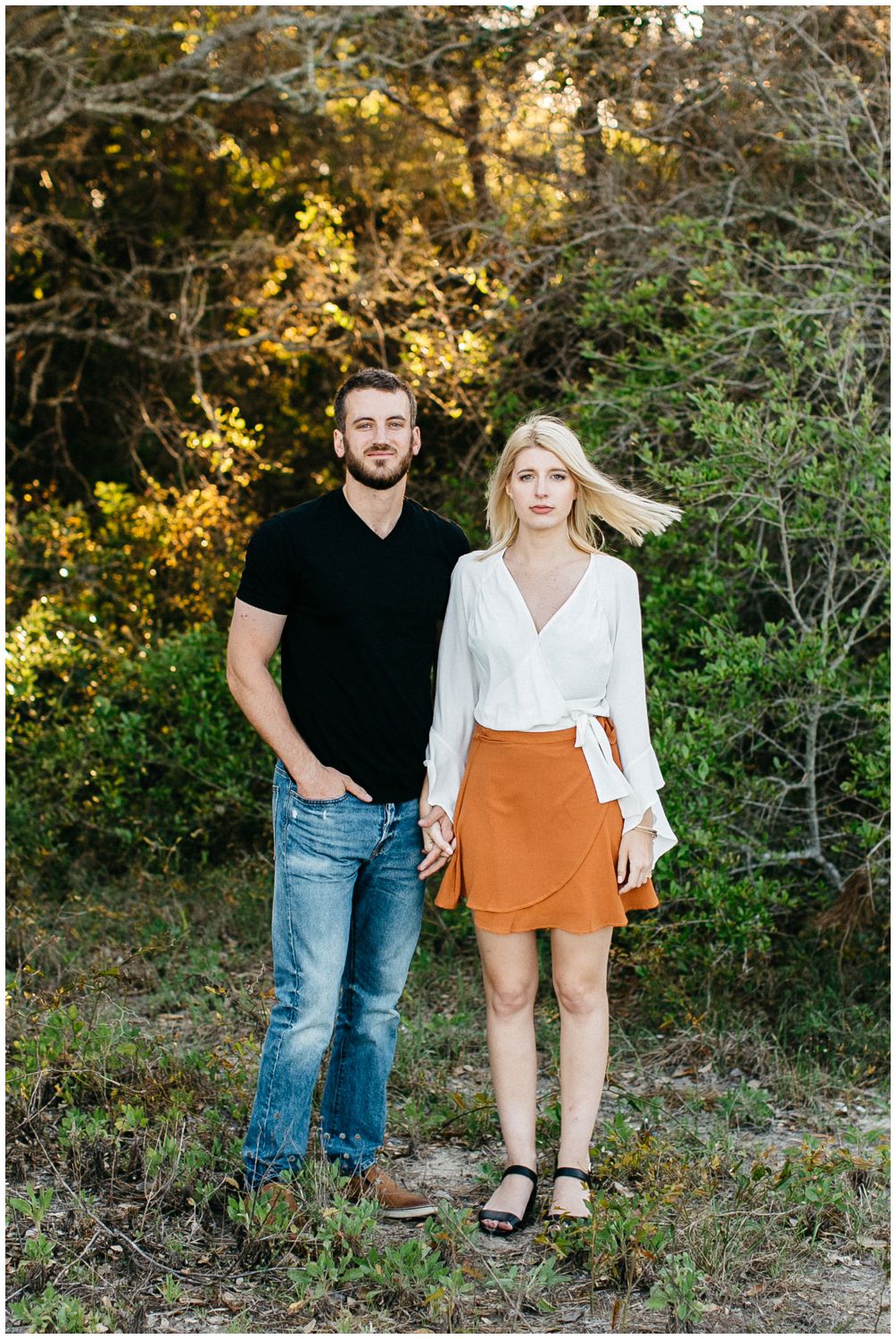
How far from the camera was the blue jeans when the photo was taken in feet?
9.91

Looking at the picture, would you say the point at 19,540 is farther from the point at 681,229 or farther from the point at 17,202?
the point at 681,229

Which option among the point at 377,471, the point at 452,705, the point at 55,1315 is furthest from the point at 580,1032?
the point at 377,471

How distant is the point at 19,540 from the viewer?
6988mm

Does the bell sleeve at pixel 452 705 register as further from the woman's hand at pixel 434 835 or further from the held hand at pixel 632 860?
the held hand at pixel 632 860

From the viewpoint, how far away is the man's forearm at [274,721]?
2992 millimetres

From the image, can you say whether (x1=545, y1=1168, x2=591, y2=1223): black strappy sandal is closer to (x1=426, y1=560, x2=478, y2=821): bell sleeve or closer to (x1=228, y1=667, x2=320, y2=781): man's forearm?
(x1=426, y1=560, x2=478, y2=821): bell sleeve

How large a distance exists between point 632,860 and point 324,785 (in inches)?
32.1

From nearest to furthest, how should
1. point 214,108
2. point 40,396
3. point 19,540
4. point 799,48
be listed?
1. point 799,48
2. point 19,540
3. point 214,108
4. point 40,396

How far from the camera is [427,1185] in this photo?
352cm

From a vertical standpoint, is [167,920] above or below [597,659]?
below

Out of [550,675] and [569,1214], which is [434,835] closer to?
[550,675]

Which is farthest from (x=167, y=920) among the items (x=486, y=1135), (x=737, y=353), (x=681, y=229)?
(x=681, y=229)

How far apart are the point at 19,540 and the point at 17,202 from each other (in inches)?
88.2

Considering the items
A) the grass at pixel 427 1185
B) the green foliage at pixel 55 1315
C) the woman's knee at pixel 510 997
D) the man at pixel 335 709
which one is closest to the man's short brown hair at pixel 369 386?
the man at pixel 335 709
